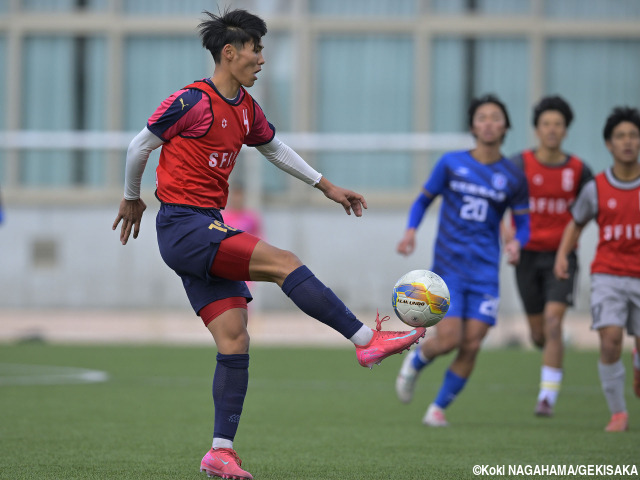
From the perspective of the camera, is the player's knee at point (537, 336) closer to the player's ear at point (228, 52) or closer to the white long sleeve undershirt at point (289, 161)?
the white long sleeve undershirt at point (289, 161)

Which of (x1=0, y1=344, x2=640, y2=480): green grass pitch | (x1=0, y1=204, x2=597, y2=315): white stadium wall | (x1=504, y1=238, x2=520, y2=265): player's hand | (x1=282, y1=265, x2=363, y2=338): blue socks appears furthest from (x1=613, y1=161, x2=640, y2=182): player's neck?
(x1=0, y1=204, x2=597, y2=315): white stadium wall

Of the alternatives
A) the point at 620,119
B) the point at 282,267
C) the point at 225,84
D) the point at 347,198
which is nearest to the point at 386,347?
the point at 282,267

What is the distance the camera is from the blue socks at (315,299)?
4.84 m

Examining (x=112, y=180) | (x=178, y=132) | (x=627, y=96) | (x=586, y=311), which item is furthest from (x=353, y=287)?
(x=178, y=132)

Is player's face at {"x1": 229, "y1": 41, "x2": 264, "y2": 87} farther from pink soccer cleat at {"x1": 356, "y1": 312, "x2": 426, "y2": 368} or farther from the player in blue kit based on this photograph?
the player in blue kit

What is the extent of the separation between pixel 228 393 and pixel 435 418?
8.36ft

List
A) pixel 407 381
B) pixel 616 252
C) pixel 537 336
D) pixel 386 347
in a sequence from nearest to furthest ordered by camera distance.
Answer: pixel 386 347
pixel 616 252
pixel 407 381
pixel 537 336

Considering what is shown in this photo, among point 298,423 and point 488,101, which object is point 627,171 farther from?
point 298,423

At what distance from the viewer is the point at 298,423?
7352mm

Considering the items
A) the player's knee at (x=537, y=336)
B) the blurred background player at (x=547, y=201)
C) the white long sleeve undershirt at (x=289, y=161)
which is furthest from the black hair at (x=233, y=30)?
the player's knee at (x=537, y=336)

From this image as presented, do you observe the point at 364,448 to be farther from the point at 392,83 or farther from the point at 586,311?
the point at 392,83

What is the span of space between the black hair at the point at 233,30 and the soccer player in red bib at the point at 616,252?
3.02 m

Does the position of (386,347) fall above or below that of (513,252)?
below

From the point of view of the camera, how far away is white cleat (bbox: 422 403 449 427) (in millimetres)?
7281
